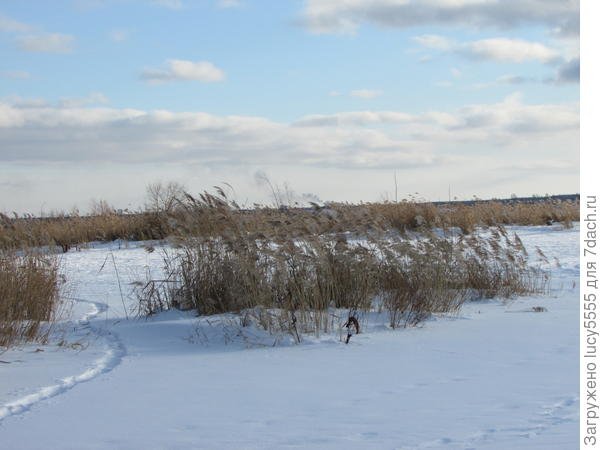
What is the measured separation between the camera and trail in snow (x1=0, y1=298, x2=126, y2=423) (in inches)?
180

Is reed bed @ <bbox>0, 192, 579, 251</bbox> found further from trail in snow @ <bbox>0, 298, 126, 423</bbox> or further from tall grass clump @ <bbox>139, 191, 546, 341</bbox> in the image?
trail in snow @ <bbox>0, 298, 126, 423</bbox>

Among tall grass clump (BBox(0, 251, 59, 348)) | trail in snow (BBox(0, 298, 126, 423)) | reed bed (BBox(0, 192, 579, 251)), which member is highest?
reed bed (BBox(0, 192, 579, 251))

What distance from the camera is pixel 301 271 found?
24.3ft

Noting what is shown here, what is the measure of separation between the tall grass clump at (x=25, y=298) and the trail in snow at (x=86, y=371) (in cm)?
39

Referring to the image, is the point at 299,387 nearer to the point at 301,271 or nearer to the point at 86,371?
the point at 86,371

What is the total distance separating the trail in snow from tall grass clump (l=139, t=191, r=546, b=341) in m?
0.67

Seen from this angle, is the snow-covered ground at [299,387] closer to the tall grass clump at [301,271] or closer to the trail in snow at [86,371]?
the trail in snow at [86,371]

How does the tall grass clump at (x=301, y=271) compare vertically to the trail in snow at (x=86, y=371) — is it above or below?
above

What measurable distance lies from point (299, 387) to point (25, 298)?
3.32 meters

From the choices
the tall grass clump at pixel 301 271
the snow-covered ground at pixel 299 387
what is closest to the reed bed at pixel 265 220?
the tall grass clump at pixel 301 271

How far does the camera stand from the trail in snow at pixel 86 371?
4.56m

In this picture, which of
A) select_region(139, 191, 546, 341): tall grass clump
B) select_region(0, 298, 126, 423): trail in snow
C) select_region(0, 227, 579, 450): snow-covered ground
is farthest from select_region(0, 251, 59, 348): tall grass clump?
select_region(139, 191, 546, 341): tall grass clump
